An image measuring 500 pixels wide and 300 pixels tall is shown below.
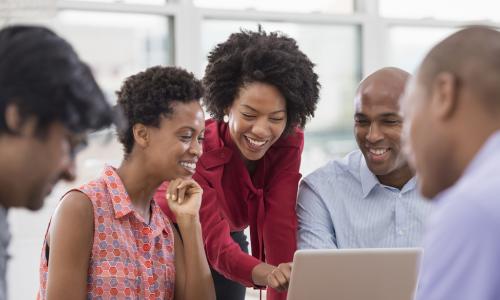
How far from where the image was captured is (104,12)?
3883 mm

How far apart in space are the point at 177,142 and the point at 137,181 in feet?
0.46

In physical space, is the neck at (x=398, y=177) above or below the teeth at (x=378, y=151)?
below

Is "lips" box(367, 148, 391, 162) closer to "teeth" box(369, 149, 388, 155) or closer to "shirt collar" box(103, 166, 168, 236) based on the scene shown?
"teeth" box(369, 149, 388, 155)

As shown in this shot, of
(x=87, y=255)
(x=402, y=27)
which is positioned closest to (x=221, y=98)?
(x=87, y=255)

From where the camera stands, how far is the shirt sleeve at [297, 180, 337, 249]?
2215mm

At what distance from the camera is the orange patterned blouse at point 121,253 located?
1.86 metres

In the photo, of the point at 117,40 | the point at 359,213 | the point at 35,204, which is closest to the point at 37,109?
the point at 35,204

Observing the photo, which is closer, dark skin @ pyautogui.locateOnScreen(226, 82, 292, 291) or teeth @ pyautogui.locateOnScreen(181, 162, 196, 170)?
teeth @ pyautogui.locateOnScreen(181, 162, 196, 170)

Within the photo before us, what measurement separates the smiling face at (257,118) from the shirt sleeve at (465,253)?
1257mm

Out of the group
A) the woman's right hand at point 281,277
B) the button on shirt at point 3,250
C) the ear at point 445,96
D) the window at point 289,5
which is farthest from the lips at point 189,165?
the window at point 289,5

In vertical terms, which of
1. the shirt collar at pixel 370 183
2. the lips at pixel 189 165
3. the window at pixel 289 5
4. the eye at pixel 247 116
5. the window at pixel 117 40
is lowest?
the shirt collar at pixel 370 183

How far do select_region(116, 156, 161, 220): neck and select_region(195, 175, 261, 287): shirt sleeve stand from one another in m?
0.24

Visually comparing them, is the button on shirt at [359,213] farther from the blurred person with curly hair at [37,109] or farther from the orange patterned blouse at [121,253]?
the blurred person with curly hair at [37,109]

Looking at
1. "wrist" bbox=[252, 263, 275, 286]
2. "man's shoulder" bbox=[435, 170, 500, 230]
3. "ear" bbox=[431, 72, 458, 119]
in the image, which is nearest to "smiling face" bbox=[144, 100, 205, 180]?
"wrist" bbox=[252, 263, 275, 286]
